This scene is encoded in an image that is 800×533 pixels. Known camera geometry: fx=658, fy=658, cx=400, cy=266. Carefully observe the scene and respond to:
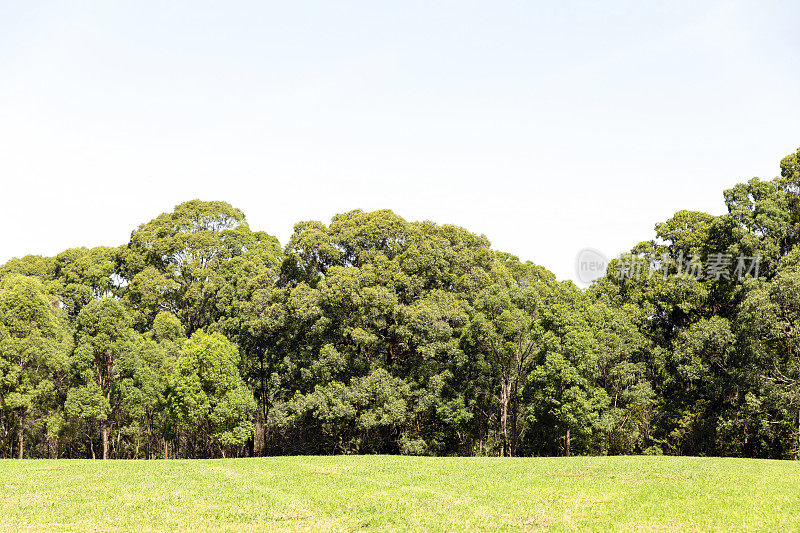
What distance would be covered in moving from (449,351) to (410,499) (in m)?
25.3

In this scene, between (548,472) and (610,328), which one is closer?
(548,472)

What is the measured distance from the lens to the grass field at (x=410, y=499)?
1355cm

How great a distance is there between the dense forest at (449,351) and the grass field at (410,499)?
45.6 feet

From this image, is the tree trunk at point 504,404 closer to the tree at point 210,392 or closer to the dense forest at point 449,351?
the dense forest at point 449,351

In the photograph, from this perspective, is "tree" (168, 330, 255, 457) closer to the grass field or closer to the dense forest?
the dense forest

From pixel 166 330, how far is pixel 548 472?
33.9 m

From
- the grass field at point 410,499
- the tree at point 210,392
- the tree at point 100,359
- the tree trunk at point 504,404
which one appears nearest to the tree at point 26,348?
the tree at point 100,359

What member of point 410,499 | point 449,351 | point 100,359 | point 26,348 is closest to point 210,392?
point 100,359

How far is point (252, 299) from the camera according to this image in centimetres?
4594

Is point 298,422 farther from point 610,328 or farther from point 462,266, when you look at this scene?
point 610,328

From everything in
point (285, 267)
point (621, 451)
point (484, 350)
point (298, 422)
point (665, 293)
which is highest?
point (285, 267)

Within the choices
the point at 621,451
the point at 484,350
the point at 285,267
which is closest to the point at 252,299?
the point at 285,267

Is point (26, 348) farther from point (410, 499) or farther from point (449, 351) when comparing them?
point (410, 499)

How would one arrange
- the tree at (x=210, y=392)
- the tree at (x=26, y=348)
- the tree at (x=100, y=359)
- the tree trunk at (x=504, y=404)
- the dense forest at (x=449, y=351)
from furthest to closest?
the tree at (x=100, y=359) → the tree trunk at (x=504, y=404) → the tree at (x=210, y=392) → the tree at (x=26, y=348) → the dense forest at (x=449, y=351)
